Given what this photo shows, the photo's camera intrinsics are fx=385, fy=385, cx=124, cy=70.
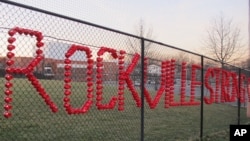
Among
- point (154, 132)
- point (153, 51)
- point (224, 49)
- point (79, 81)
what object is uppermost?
point (224, 49)

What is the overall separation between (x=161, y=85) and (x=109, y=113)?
348 centimetres

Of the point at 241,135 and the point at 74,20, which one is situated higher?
the point at 74,20

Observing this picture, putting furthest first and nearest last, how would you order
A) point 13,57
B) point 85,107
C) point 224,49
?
point 224,49 → point 85,107 → point 13,57

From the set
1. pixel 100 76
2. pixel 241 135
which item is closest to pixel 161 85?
pixel 241 135

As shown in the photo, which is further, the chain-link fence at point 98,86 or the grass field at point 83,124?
the grass field at point 83,124

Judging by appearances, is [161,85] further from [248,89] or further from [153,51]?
[248,89]

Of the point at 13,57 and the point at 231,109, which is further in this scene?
the point at 231,109

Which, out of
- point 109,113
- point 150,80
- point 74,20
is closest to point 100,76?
point 74,20

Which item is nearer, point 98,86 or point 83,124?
point 98,86

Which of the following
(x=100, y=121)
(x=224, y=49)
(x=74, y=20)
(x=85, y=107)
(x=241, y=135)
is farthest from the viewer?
(x=224, y=49)

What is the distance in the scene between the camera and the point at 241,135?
568 cm

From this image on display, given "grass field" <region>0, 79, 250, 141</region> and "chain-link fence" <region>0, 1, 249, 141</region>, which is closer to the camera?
"chain-link fence" <region>0, 1, 249, 141</region>

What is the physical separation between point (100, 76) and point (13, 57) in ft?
4.48

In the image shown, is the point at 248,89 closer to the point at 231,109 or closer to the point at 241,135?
the point at 231,109
